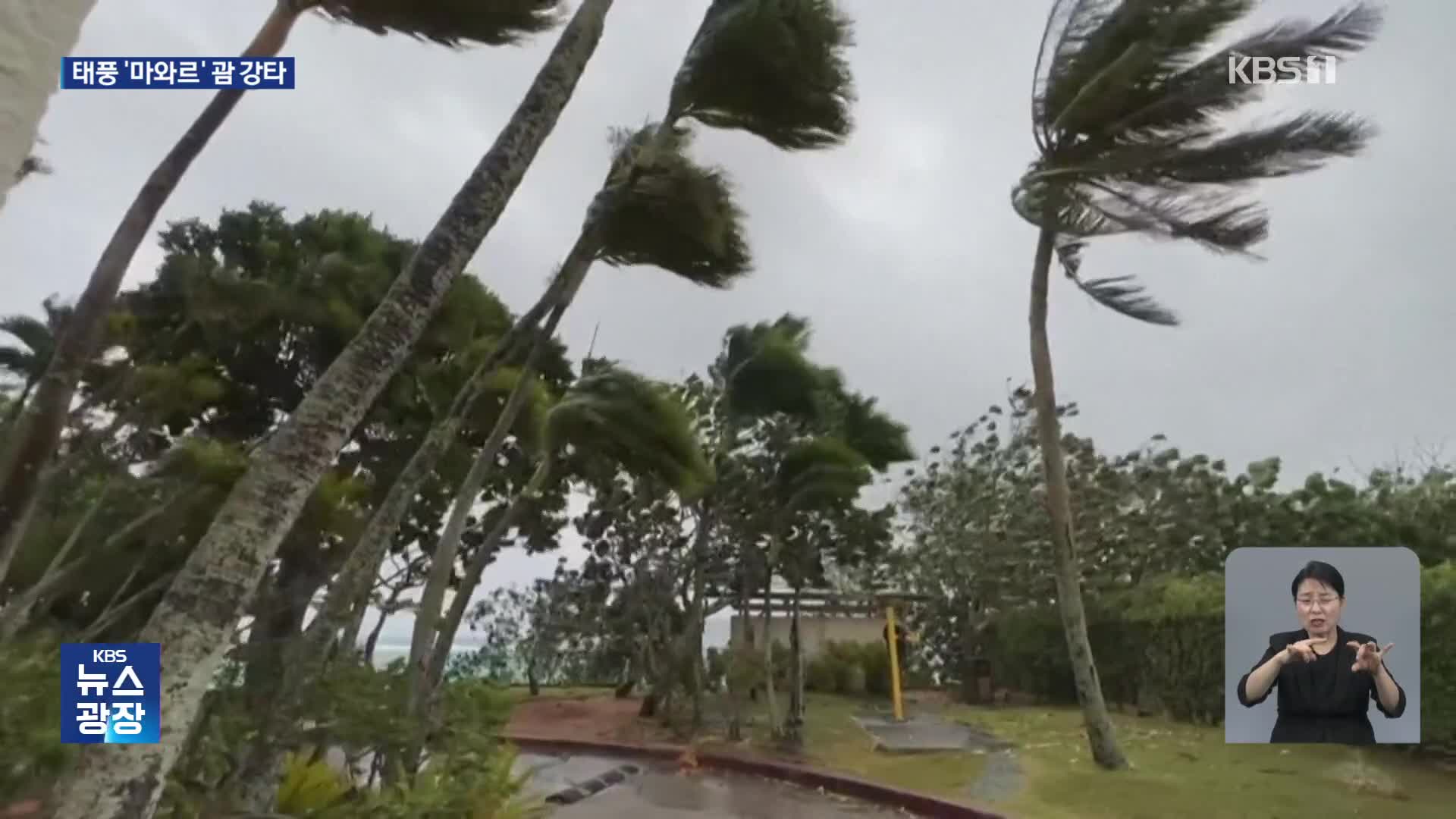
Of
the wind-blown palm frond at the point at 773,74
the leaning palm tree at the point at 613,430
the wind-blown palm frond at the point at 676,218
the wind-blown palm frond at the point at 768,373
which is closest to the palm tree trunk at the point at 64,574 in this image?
the leaning palm tree at the point at 613,430

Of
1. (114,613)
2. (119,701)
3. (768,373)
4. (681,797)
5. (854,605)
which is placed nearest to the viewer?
(119,701)

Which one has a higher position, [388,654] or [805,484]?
[805,484]

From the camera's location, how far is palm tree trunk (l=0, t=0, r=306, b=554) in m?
2.77

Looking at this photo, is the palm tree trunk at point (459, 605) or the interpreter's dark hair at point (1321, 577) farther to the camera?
the palm tree trunk at point (459, 605)

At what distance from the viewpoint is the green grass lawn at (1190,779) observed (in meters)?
4.76

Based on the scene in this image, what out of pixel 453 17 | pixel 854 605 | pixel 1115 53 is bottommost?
pixel 854 605

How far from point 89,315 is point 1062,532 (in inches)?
231

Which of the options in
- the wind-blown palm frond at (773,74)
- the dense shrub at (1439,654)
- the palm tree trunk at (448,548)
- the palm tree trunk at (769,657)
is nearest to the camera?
the palm tree trunk at (448,548)

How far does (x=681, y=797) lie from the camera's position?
625 centimetres

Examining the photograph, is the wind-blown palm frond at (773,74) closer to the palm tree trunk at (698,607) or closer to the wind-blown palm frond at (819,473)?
the wind-blown palm frond at (819,473)

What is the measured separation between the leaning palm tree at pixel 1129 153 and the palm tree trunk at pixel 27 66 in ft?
20.6

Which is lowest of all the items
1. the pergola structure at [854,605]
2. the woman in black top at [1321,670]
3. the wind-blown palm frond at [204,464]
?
the pergola structure at [854,605]

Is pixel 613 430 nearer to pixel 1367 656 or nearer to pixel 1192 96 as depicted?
pixel 1367 656

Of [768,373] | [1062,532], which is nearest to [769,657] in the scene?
[768,373]
